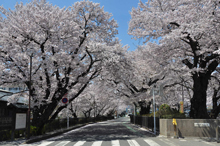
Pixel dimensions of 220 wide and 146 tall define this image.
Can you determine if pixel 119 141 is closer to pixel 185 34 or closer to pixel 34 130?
pixel 34 130

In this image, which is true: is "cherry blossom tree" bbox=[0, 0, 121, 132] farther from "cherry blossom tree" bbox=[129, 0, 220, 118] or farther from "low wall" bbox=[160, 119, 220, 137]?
"low wall" bbox=[160, 119, 220, 137]

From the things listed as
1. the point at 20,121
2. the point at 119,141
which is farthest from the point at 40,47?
the point at 119,141

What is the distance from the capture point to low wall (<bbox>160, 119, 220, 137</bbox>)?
12.9m

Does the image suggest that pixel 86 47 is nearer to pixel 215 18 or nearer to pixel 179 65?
pixel 179 65

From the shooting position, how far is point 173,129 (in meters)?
13.6

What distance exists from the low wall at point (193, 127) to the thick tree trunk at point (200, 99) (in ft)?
6.66

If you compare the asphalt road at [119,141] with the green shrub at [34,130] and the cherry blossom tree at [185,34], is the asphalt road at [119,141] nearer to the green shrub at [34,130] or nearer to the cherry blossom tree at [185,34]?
the green shrub at [34,130]

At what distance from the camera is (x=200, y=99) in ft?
50.0

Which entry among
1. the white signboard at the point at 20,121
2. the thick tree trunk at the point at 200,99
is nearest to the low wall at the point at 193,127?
the thick tree trunk at the point at 200,99

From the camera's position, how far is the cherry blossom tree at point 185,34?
12930mm

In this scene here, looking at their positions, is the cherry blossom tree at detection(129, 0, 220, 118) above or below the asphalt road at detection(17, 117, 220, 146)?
above

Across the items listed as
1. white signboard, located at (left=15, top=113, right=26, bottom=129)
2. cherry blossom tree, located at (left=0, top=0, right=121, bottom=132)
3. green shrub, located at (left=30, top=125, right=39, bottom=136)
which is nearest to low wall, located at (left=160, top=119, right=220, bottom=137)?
cherry blossom tree, located at (left=0, top=0, right=121, bottom=132)

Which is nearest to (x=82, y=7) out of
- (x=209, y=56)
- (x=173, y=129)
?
(x=209, y=56)

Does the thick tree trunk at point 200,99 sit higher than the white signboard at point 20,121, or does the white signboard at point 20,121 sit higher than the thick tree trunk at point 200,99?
the thick tree trunk at point 200,99
